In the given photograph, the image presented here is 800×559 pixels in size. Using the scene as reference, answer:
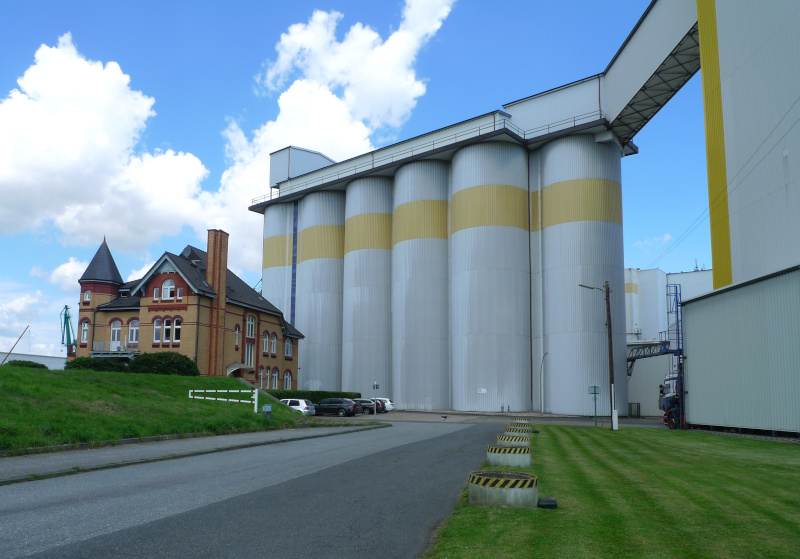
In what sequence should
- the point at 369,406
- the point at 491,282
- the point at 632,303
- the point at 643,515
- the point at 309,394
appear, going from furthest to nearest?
the point at 632,303, the point at 491,282, the point at 309,394, the point at 369,406, the point at 643,515

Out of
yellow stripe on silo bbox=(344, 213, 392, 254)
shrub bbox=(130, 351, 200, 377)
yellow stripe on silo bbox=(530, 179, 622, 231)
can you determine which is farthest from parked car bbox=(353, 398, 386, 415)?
yellow stripe on silo bbox=(530, 179, 622, 231)

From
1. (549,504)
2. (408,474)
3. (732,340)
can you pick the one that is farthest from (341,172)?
(549,504)

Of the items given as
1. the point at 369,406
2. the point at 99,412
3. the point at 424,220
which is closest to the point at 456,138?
the point at 424,220

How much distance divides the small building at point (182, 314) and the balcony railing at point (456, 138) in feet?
68.1

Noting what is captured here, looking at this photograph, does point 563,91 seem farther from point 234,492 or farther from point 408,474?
point 234,492

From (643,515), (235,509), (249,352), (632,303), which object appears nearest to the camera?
(643,515)

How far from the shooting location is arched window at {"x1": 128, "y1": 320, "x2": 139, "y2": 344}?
50.7 m

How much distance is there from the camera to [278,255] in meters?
79.1

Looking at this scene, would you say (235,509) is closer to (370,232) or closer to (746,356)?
(746,356)

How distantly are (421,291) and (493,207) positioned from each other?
35.0 feet

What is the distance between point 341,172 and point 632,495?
64.2 m

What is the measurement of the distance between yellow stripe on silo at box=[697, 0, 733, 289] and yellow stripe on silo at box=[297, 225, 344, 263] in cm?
4482

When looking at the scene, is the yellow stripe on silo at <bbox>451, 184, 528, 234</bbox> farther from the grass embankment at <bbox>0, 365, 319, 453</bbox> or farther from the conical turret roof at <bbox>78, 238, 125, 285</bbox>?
the conical turret roof at <bbox>78, 238, 125, 285</bbox>

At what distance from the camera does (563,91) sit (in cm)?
5769
